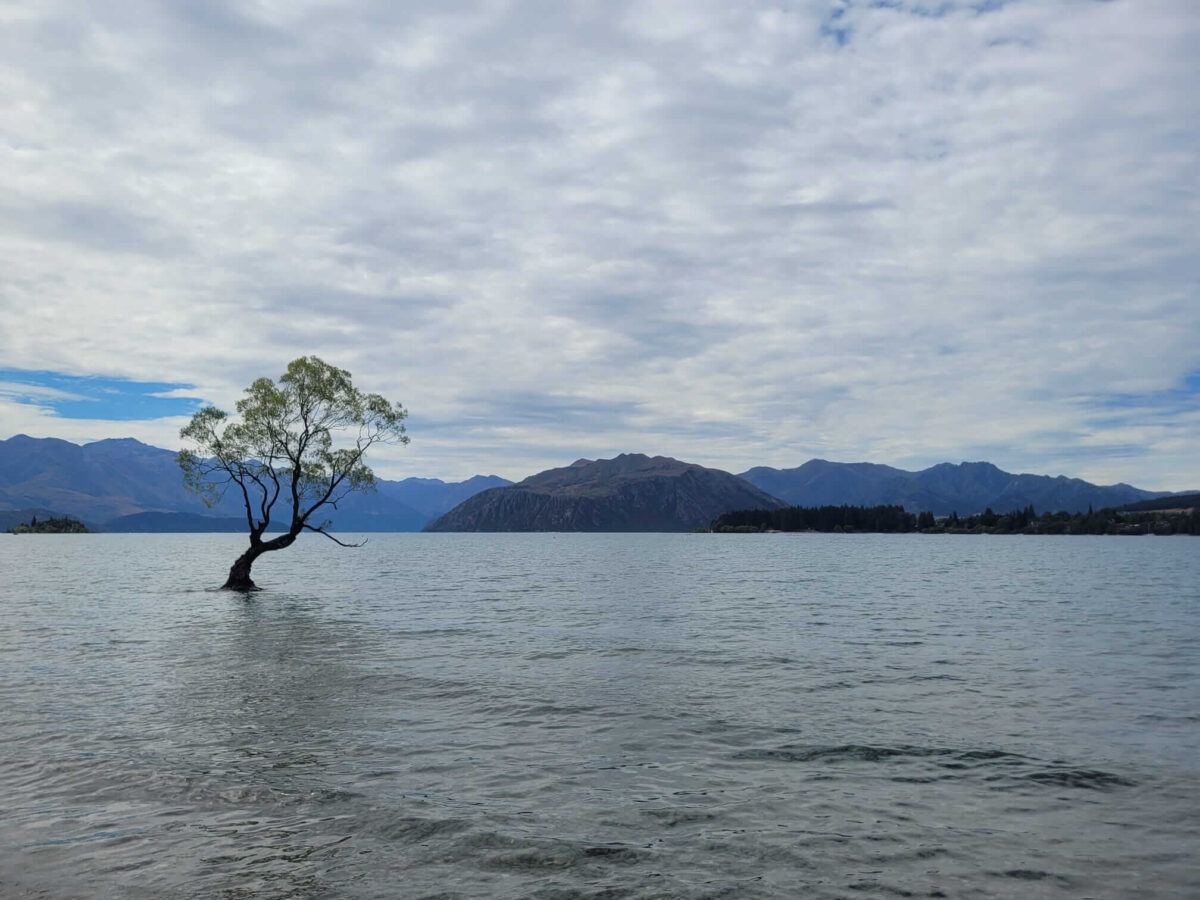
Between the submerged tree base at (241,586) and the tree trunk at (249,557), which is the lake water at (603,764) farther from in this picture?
the submerged tree base at (241,586)

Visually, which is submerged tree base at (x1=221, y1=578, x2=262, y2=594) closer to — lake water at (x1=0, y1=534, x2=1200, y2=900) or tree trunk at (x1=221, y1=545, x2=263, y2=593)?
tree trunk at (x1=221, y1=545, x2=263, y2=593)

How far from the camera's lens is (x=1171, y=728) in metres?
22.0

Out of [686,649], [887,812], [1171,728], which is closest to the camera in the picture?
[887,812]

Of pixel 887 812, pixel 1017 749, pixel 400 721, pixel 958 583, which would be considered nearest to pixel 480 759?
pixel 400 721

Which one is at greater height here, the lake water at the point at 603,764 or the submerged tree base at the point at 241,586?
the lake water at the point at 603,764

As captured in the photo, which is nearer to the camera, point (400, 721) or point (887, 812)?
point (887, 812)

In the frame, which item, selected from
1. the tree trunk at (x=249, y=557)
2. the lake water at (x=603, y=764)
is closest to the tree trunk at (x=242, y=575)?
the tree trunk at (x=249, y=557)

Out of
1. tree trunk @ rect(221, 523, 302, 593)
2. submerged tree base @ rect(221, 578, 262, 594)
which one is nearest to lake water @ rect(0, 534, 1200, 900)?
tree trunk @ rect(221, 523, 302, 593)

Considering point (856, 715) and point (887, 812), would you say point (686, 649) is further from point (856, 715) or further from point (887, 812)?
point (887, 812)

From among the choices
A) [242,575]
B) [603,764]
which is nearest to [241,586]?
[242,575]

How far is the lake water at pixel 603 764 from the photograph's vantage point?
42.1ft

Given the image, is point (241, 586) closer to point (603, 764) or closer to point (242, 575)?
point (242, 575)

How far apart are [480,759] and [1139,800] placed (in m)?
14.9

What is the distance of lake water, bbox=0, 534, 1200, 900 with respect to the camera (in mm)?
12844
